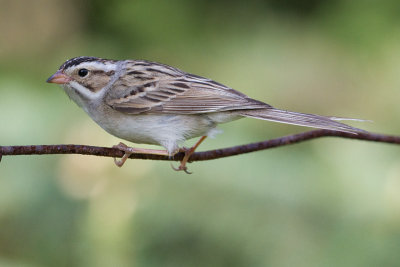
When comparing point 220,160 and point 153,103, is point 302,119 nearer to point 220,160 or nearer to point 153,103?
point 153,103

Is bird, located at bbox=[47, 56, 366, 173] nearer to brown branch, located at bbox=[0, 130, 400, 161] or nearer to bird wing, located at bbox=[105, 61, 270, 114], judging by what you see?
bird wing, located at bbox=[105, 61, 270, 114]

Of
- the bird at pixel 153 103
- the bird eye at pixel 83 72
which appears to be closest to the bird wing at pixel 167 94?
the bird at pixel 153 103

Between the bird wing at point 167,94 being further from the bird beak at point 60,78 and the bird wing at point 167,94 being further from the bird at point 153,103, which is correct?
the bird beak at point 60,78

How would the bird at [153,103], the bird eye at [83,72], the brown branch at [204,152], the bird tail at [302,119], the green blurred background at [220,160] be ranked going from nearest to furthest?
the brown branch at [204,152] → the bird tail at [302,119] → the bird at [153,103] → the bird eye at [83,72] → the green blurred background at [220,160]

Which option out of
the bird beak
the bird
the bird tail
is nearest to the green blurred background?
the bird

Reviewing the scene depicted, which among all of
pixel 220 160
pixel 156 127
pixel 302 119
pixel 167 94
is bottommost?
pixel 220 160

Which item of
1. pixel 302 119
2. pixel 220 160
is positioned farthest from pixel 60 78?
pixel 220 160
